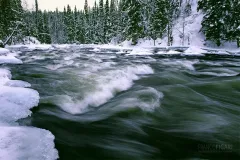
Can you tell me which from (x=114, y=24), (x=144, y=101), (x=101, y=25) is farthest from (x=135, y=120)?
(x=101, y=25)

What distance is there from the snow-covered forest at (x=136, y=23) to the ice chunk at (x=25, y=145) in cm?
2201

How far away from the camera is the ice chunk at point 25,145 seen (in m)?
2.35

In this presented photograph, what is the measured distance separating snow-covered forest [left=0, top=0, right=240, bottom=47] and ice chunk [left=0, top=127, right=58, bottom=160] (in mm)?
22009

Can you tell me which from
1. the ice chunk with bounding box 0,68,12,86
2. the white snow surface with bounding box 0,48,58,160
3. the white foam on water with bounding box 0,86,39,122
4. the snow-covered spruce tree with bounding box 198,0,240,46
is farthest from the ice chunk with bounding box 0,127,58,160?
the snow-covered spruce tree with bounding box 198,0,240,46

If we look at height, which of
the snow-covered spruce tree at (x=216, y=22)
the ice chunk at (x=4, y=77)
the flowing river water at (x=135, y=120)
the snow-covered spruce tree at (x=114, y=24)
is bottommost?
the flowing river water at (x=135, y=120)

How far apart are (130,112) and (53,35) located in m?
94.8

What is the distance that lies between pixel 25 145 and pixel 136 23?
1741 inches

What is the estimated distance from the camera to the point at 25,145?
8.33ft

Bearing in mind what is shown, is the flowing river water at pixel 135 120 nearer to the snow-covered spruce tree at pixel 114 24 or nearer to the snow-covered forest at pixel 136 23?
the snow-covered forest at pixel 136 23

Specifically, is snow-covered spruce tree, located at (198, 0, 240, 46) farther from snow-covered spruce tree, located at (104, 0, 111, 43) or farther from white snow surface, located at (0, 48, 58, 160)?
snow-covered spruce tree, located at (104, 0, 111, 43)

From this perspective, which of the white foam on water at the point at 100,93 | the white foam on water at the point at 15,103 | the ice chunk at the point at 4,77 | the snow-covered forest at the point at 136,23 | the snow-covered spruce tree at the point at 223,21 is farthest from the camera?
the snow-covered forest at the point at 136,23

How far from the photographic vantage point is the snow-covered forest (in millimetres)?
31406

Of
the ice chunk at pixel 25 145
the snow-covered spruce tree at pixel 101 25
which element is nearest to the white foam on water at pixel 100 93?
the ice chunk at pixel 25 145

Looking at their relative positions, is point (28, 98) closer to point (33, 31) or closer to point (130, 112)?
point (130, 112)
